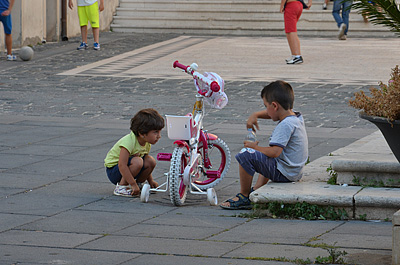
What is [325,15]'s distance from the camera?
74.9ft

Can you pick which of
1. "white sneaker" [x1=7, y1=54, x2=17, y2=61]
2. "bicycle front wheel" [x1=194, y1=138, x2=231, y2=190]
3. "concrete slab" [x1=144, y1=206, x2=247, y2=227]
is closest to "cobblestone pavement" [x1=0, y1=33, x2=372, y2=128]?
"white sneaker" [x1=7, y1=54, x2=17, y2=61]

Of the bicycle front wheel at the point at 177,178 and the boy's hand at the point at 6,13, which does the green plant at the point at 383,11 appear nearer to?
the bicycle front wheel at the point at 177,178

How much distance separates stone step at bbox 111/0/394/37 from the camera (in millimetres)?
22672

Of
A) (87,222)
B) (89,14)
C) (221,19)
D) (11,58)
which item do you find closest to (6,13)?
(11,58)

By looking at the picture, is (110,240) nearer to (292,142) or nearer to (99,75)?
(292,142)

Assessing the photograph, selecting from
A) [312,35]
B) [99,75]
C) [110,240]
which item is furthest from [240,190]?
[312,35]

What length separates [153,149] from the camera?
825cm

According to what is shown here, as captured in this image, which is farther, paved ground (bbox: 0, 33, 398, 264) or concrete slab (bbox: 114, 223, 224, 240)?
concrete slab (bbox: 114, 223, 224, 240)

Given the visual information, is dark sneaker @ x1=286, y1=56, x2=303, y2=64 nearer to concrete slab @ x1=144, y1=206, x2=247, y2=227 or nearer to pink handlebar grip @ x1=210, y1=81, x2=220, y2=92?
pink handlebar grip @ x1=210, y1=81, x2=220, y2=92

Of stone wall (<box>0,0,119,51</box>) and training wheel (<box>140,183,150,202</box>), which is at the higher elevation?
training wheel (<box>140,183,150,202</box>)

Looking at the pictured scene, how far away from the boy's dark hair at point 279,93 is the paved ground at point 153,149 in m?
0.88

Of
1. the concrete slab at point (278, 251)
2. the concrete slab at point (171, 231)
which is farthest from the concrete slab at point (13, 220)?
the concrete slab at point (278, 251)

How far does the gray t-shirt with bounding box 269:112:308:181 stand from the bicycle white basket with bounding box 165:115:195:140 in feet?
1.96

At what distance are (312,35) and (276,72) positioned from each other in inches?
304
